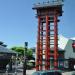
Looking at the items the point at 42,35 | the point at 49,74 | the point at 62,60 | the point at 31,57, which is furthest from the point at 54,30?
the point at 31,57

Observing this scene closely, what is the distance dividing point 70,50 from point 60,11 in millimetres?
19747

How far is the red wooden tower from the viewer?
83.6m

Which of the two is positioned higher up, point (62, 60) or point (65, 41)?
point (65, 41)

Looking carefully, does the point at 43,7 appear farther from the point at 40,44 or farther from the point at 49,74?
the point at 49,74

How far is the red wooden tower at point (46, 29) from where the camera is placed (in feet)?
274

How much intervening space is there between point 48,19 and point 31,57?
193 ft

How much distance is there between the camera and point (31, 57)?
5650 inches

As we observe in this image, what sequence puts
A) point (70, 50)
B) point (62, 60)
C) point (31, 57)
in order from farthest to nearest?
1. point (31, 57)
2. point (70, 50)
3. point (62, 60)

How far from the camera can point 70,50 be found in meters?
101

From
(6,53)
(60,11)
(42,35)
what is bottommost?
(6,53)

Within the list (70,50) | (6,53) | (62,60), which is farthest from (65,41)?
(6,53)

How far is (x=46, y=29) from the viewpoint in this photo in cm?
8494

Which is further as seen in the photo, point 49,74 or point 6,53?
point 6,53

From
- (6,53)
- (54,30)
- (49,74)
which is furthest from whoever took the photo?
(54,30)
